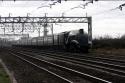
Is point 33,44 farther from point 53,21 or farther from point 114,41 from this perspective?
point 114,41

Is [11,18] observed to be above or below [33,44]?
above

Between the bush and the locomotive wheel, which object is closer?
the locomotive wheel

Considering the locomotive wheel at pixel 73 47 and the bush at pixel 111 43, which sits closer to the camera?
the locomotive wheel at pixel 73 47

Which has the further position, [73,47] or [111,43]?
[111,43]

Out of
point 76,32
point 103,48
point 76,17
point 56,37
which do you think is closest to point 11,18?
point 76,17

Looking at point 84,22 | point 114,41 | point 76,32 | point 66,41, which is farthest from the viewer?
point 84,22

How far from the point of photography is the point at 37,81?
15609mm

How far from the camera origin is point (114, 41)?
52500mm

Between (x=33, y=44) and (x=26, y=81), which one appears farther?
(x=33, y=44)

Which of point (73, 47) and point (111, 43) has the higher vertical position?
point (111, 43)

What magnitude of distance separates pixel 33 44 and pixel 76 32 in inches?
1515

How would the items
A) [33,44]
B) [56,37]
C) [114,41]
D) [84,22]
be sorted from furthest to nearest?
1. [33,44]
2. [84,22]
3. [56,37]
4. [114,41]

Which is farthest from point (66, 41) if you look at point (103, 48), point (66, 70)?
point (66, 70)

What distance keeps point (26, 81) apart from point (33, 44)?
65839mm
